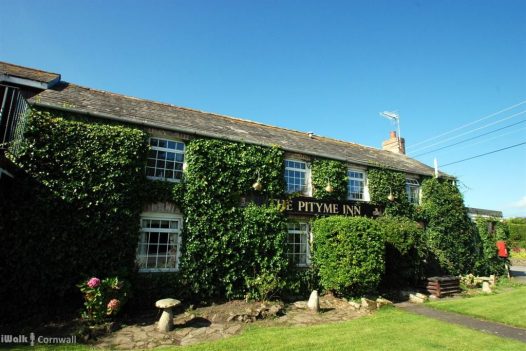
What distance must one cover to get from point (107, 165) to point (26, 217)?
7.73ft

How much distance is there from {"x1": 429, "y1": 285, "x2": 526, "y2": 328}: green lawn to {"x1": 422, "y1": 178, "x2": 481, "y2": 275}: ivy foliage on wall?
2762mm

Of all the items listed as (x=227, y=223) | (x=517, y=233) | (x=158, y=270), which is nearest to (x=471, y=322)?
(x=227, y=223)

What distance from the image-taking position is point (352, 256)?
10523 millimetres

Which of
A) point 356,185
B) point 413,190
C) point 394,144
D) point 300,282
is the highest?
point 394,144

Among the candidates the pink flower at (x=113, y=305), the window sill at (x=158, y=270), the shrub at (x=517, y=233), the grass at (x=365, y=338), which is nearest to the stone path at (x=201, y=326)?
the grass at (x=365, y=338)

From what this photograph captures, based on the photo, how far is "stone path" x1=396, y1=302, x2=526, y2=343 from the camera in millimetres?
7523

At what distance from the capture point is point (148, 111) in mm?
12125

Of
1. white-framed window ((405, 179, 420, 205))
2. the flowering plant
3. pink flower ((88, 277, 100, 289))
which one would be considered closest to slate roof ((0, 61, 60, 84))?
pink flower ((88, 277, 100, 289))

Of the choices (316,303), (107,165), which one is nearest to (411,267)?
(316,303)

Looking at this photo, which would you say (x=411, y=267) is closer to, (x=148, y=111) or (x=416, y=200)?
(x=416, y=200)

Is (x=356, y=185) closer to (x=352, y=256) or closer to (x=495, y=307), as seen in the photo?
(x=352, y=256)

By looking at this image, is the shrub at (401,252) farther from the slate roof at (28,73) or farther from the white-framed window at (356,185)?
the slate roof at (28,73)

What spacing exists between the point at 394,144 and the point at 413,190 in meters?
6.89

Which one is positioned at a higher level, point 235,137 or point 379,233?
point 235,137
